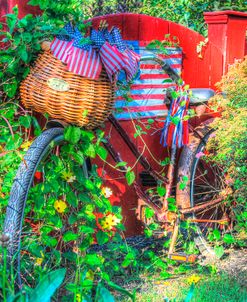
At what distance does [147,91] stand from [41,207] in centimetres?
171

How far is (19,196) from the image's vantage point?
329 cm

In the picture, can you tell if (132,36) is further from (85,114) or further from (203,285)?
(203,285)

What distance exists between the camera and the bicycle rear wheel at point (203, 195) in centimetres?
491

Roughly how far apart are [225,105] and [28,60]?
169 cm

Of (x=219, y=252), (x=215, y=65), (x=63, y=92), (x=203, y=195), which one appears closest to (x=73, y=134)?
(x=63, y=92)

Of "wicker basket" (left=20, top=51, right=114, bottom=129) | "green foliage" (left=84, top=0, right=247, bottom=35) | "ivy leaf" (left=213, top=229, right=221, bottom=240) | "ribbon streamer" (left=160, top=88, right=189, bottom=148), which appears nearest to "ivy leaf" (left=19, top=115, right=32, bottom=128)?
"wicker basket" (left=20, top=51, right=114, bottom=129)

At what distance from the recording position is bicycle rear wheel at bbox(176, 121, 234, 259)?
4.91 meters

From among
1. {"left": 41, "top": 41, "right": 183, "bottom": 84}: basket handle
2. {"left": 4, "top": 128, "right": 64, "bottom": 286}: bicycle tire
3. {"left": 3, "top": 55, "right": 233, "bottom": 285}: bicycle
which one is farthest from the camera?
{"left": 3, "top": 55, "right": 233, "bottom": 285}: bicycle

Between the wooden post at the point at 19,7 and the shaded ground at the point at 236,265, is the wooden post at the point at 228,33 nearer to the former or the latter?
the shaded ground at the point at 236,265

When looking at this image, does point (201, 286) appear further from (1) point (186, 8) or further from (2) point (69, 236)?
(1) point (186, 8)

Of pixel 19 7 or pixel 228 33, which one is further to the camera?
pixel 228 33

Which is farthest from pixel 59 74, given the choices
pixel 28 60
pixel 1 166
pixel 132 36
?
pixel 132 36

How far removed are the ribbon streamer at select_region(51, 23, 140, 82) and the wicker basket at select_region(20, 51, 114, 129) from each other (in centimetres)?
6

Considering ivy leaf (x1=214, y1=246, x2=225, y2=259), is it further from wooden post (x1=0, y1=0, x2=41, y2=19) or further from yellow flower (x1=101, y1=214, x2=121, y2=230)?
wooden post (x1=0, y1=0, x2=41, y2=19)
